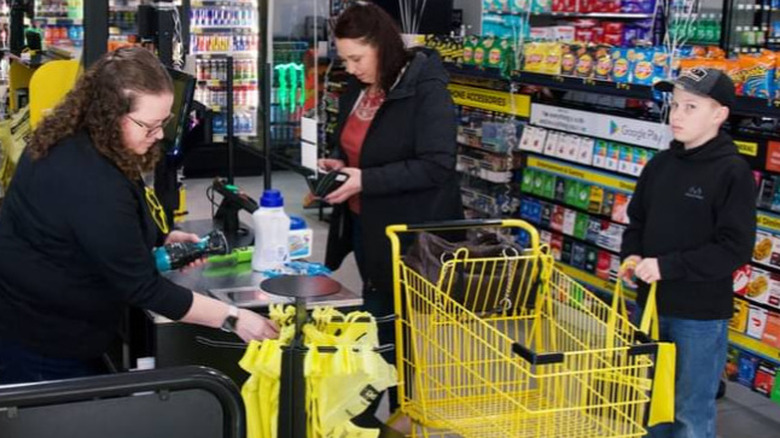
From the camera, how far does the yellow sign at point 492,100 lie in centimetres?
596

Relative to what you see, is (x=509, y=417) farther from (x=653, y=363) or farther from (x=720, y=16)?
(x=720, y=16)

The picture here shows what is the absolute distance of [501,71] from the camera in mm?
5918

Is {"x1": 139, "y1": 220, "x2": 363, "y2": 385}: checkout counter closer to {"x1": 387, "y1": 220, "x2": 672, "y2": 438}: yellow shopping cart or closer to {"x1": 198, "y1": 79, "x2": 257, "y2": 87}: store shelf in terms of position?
{"x1": 387, "y1": 220, "x2": 672, "y2": 438}: yellow shopping cart

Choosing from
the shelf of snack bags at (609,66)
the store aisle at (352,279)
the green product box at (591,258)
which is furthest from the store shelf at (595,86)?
the store aisle at (352,279)

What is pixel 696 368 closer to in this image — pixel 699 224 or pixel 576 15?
pixel 699 224

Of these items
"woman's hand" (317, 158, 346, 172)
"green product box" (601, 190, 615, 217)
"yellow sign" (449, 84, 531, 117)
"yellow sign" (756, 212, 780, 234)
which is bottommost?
"green product box" (601, 190, 615, 217)

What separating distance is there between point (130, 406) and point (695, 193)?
2.11 meters

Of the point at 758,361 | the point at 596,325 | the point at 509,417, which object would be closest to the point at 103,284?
the point at 509,417

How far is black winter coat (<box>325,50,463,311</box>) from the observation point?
12.4ft

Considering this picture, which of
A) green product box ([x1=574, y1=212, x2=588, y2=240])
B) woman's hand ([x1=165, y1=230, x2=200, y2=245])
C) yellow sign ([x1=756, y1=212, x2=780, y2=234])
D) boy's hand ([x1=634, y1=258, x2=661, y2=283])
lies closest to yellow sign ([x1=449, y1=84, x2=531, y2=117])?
green product box ([x1=574, y1=212, x2=588, y2=240])

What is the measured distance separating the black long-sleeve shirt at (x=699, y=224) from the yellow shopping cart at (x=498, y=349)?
0.95 ft

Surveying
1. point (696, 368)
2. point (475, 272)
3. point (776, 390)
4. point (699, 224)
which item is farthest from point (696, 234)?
point (776, 390)

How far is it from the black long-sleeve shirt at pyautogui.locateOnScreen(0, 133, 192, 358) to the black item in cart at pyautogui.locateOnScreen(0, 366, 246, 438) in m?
0.51

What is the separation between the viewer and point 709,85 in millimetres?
3457
